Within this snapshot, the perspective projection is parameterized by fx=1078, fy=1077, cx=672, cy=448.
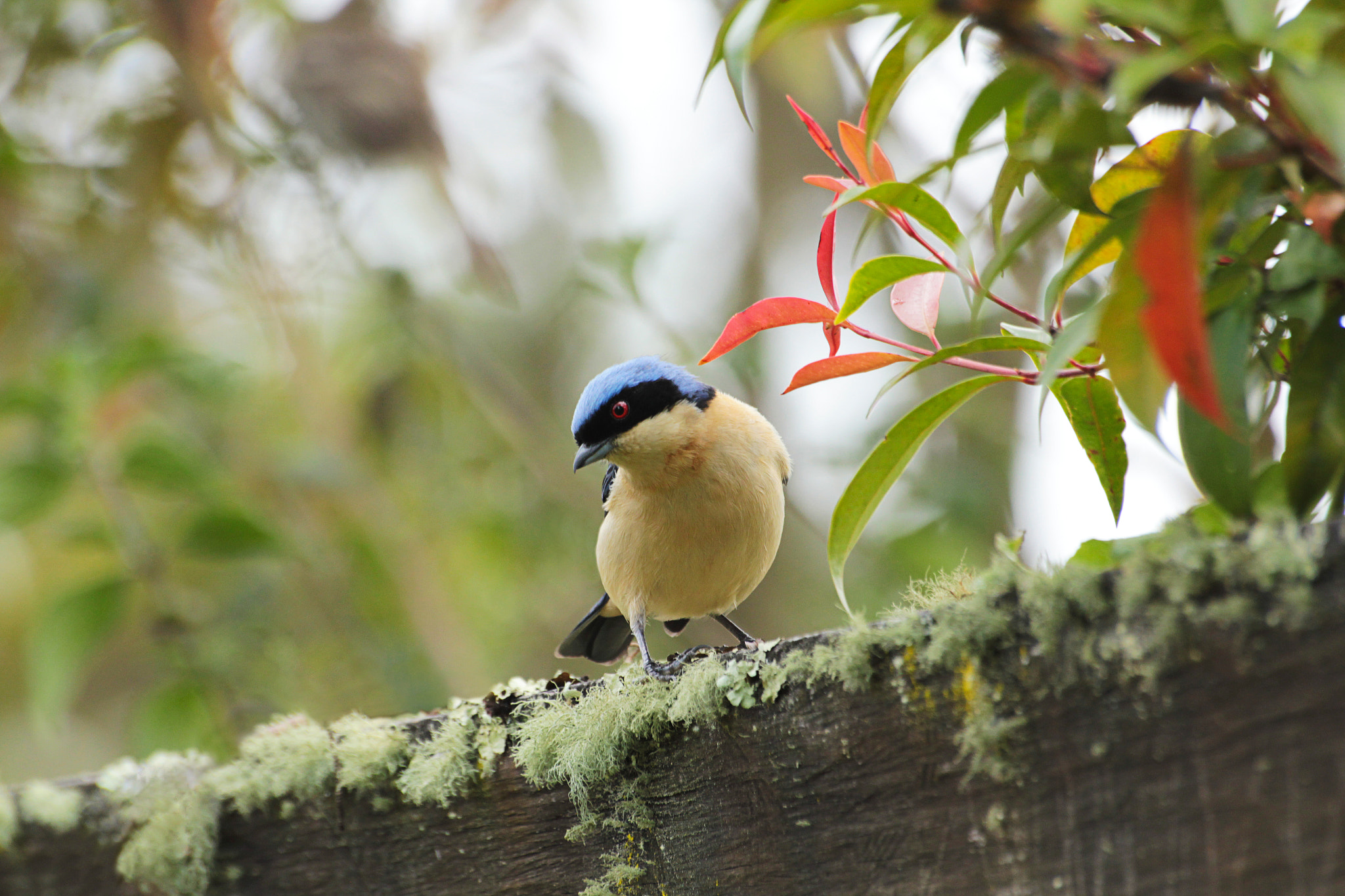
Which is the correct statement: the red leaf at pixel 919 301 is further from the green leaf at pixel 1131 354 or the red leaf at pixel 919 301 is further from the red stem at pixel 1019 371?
the green leaf at pixel 1131 354

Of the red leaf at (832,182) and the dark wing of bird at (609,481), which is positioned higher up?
the dark wing of bird at (609,481)

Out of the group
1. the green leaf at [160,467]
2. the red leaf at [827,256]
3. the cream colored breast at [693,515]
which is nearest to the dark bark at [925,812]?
the red leaf at [827,256]

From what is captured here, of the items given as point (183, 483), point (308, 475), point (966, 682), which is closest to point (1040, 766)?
point (966, 682)

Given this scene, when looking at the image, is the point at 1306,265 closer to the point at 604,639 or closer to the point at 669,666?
the point at 669,666

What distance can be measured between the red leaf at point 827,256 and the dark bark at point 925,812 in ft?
2.19

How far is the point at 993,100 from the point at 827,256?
1.83 feet

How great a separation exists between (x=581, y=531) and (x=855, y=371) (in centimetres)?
459

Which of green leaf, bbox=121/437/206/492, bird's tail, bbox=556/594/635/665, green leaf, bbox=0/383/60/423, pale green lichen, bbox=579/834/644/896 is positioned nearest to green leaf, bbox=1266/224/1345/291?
pale green lichen, bbox=579/834/644/896

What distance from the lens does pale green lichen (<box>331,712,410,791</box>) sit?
2.20 meters

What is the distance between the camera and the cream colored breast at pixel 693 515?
329 centimetres

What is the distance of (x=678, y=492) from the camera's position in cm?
334

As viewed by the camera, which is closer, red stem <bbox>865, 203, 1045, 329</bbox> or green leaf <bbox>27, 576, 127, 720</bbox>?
red stem <bbox>865, 203, 1045, 329</bbox>

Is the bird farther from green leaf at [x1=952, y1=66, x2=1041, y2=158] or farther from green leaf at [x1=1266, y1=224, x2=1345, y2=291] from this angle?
green leaf at [x1=1266, y1=224, x2=1345, y2=291]

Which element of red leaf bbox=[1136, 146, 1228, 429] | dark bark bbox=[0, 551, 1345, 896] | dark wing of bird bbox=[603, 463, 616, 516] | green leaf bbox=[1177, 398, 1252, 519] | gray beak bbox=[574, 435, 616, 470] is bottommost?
dark bark bbox=[0, 551, 1345, 896]
